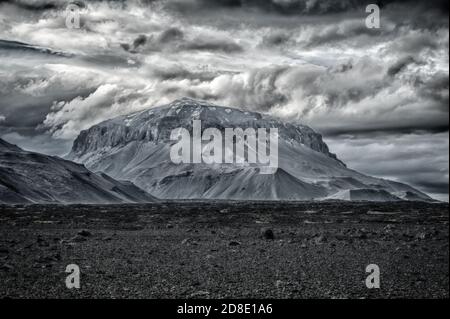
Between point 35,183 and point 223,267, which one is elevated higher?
point 35,183

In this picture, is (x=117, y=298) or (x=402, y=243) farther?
(x=402, y=243)

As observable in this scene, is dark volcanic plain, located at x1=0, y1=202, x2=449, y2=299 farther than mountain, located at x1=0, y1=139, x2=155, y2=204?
No

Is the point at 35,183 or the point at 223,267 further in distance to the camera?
the point at 35,183

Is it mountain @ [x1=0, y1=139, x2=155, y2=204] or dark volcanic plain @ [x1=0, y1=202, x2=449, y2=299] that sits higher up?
mountain @ [x1=0, y1=139, x2=155, y2=204]

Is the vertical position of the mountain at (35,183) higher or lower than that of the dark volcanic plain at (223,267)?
higher

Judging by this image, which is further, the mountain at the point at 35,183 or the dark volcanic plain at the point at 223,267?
the mountain at the point at 35,183
